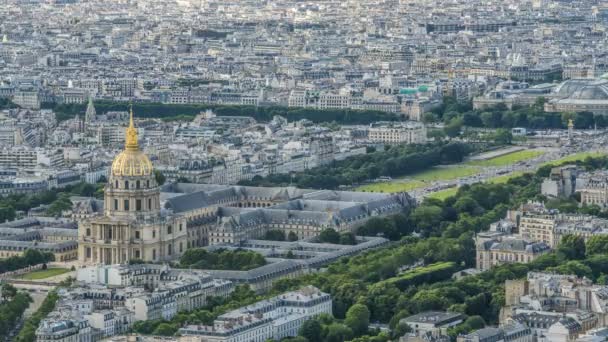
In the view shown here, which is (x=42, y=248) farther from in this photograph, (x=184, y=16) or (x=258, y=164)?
(x=184, y=16)

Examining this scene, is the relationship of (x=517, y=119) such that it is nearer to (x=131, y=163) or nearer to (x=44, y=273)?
(x=131, y=163)

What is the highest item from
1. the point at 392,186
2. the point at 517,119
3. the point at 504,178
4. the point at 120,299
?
the point at 120,299

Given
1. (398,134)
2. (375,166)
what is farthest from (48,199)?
(398,134)

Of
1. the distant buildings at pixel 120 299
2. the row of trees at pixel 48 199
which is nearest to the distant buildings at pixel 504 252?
the distant buildings at pixel 120 299

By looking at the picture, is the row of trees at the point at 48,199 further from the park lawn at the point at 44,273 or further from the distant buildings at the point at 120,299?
the distant buildings at the point at 120,299

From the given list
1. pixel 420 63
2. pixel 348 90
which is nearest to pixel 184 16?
pixel 420 63

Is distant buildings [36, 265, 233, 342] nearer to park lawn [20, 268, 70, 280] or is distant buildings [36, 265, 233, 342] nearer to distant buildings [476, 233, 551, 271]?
park lawn [20, 268, 70, 280]
